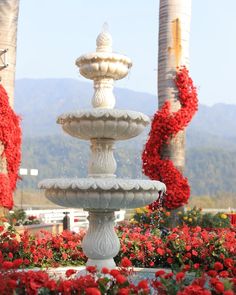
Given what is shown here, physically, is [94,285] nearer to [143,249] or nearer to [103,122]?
[103,122]

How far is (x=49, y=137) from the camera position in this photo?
181m

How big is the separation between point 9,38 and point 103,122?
586 centimetres

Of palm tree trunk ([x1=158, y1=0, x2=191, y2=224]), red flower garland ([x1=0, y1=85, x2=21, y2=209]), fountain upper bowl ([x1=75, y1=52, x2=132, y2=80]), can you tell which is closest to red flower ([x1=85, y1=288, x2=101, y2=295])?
fountain upper bowl ([x1=75, y1=52, x2=132, y2=80])

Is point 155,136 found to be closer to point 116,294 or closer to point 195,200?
point 116,294

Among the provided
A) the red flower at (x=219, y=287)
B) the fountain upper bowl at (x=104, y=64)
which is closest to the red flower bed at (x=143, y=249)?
the fountain upper bowl at (x=104, y=64)

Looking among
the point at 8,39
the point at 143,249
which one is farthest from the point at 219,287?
the point at 8,39

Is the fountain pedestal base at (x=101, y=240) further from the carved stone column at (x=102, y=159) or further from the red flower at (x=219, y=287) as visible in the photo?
the red flower at (x=219, y=287)

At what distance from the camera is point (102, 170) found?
6.07 m

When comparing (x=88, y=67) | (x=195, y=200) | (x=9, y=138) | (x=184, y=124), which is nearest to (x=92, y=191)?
(x=88, y=67)

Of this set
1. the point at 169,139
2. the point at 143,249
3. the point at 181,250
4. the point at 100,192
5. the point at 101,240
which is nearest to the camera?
the point at 100,192

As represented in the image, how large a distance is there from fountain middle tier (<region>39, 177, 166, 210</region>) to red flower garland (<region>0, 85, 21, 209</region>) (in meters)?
4.87

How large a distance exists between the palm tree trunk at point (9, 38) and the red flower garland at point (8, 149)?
23 centimetres

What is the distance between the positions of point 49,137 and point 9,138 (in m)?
172

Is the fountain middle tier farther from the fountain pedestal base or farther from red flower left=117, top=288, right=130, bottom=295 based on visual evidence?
red flower left=117, top=288, right=130, bottom=295
